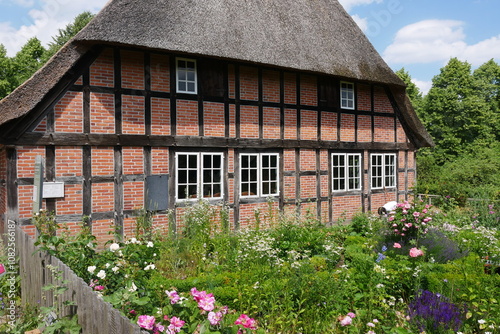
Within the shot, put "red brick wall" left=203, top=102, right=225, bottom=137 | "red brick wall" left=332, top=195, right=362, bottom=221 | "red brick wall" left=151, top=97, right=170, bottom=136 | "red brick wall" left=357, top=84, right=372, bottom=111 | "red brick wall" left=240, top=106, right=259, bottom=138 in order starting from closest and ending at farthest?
"red brick wall" left=151, top=97, right=170, bottom=136
"red brick wall" left=203, top=102, right=225, bottom=137
"red brick wall" left=240, top=106, right=259, bottom=138
"red brick wall" left=332, top=195, right=362, bottom=221
"red brick wall" left=357, top=84, right=372, bottom=111

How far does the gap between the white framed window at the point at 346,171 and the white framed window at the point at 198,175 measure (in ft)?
11.9

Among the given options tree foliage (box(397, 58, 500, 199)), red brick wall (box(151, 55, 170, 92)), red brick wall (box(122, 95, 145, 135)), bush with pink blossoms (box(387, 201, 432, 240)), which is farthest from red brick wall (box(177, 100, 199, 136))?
tree foliage (box(397, 58, 500, 199))

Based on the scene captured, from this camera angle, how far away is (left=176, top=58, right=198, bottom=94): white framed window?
8.05 metres

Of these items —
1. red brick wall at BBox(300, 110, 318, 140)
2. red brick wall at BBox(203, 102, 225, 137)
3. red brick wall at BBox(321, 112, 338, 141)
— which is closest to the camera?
red brick wall at BBox(203, 102, 225, 137)

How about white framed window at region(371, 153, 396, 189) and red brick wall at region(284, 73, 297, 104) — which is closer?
red brick wall at region(284, 73, 297, 104)

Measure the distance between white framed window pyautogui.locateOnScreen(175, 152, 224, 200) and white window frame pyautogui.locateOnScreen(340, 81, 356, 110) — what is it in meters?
4.20

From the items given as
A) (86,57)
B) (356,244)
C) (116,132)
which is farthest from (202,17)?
(356,244)

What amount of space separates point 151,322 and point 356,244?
15.4 feet

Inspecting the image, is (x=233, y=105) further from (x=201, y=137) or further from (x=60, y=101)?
(x=60, y=101)

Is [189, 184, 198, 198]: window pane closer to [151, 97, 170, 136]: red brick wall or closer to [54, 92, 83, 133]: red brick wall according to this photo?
[151, 97, 170, 136]: red brick wall

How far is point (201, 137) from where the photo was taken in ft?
26.8

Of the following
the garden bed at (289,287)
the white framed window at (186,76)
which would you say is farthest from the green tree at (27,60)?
the garden bed at (289,287)

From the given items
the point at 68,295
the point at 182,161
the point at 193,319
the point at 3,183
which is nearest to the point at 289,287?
the point at 193,319

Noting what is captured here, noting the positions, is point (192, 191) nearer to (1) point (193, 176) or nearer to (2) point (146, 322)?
(1) point (193, 176)
